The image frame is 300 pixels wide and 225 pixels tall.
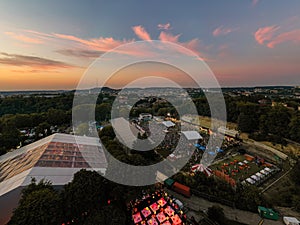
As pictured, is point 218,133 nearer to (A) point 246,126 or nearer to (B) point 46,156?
(A) point 246,126

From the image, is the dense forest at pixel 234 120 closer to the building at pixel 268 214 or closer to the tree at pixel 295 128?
the tree at pixel 295 128

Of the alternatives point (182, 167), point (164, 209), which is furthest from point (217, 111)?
point (164, 209)

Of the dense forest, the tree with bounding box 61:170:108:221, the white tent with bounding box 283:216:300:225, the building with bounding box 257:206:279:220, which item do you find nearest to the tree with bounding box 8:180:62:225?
the tree with bounding box 61:170:108:221

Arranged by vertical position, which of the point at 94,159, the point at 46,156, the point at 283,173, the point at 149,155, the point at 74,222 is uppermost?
the point at 46,156

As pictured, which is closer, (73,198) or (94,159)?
(73,198)

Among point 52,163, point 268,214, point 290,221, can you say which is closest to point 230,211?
point 268,214

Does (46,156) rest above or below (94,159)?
above

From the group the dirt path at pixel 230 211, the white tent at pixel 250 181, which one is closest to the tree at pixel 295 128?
the white tent at pixel 250 181
